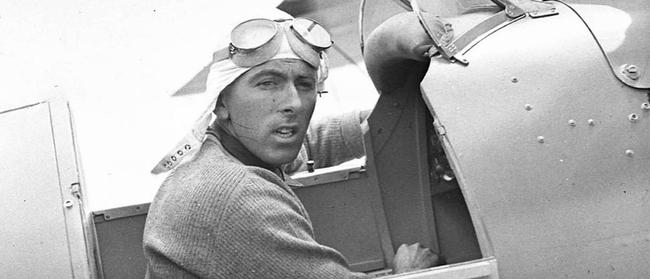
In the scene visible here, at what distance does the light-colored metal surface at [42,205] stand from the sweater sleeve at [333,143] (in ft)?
2.39

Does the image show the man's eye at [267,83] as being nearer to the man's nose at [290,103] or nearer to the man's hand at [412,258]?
the man's nose at [290,103]

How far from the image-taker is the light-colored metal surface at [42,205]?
3143mm

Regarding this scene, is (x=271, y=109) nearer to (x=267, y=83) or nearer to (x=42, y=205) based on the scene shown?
(x=267, y=83)

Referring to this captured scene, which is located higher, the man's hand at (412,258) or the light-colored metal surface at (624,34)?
the light-colored metal surface at (624,34)

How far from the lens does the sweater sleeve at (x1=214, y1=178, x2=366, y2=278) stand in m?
2.75

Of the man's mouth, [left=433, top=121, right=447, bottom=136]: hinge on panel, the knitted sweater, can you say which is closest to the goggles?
the man's mouth

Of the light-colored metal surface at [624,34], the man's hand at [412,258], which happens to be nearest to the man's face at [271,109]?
the man's hand at [412,258]

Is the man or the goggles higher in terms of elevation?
the goggles

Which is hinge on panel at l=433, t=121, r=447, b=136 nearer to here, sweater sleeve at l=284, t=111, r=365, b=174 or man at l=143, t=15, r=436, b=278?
man at l=143, t=15, r=436, b=278

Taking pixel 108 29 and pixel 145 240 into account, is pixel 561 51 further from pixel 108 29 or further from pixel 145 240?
pixel 108 29

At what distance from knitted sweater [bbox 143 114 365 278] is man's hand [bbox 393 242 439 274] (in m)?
0.46

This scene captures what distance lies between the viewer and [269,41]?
3086 millimetres

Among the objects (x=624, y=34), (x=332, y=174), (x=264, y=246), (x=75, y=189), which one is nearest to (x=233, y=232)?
(x=264, y=246)

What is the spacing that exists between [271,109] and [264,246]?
459 millimetres
